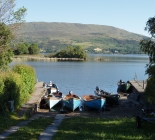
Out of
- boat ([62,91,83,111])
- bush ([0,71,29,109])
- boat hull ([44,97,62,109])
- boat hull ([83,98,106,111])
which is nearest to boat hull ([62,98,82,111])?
boat ([62,91,83,111])

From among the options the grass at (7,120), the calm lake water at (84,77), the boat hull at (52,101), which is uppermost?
the grass at (7,120)

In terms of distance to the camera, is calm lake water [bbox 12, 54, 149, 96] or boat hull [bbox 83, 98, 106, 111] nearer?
boat hull [bbox 83, 98, 106, 111]

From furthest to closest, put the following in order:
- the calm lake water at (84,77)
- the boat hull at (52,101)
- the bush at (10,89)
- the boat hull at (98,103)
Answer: the calm lake water at (84,77) → the boat hull at (52,101) → the boat hull at (98,103) → the bush at (10,89)

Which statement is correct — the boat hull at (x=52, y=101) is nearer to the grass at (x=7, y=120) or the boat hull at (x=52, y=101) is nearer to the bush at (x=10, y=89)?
the bush at (x=10, y=89)

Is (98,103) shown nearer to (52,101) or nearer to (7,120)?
(52,101)

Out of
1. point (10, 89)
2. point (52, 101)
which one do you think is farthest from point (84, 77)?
point (10, 89)

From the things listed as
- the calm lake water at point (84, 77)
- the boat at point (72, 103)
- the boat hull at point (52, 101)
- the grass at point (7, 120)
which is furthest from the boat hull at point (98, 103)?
the calm lake water at point (84, 77)

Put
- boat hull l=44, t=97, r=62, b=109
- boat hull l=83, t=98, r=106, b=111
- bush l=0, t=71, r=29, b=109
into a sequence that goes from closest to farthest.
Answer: bush l=0, t=71, r=29, b=109 < boat hull l=83, t=98, r=106, b=111 < boat hull l=44, t=97, r=62, b=109

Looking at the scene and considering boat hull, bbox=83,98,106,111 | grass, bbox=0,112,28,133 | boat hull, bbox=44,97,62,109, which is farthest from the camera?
boat hull, bbox=44,97,62,109

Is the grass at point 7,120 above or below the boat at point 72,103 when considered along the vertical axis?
above

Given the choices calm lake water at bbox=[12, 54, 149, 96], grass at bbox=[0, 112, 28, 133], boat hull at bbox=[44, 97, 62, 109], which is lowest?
calm lake water at bbox=[12, 54, 149, 96]

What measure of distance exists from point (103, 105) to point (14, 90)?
10.9 meters

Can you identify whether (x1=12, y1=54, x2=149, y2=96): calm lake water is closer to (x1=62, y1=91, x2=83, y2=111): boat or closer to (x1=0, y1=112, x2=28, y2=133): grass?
(x1=62, y1=91, x2=83, y2=111): boat

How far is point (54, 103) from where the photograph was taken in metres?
32.1
